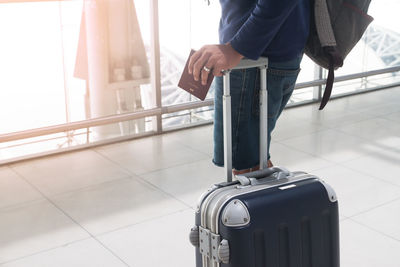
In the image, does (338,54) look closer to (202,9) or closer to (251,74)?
(251,74)

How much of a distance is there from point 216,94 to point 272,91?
6.0 inches

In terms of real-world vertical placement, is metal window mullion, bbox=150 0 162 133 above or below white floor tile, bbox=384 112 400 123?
above

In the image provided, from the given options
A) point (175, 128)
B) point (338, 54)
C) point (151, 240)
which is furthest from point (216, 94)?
point (175, 128)

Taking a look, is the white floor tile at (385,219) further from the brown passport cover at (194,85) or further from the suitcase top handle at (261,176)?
the brown passport cover at (194,85)

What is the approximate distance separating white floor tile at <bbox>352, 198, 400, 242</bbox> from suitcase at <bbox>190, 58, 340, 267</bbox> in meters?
0.83

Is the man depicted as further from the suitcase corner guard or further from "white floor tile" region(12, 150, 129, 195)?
"white floor tile" region(12, 150, 129, 195)

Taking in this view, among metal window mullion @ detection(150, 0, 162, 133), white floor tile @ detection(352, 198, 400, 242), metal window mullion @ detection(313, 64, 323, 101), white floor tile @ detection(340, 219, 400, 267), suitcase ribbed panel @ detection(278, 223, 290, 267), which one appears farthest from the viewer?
metal window mullion @ detection(313, 64, 323, 101)

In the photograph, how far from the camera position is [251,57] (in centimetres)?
158

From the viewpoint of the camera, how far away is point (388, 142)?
11.6ft

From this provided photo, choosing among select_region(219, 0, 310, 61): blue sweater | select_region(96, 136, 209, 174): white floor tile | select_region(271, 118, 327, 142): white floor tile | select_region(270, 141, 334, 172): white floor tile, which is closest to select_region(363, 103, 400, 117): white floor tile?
select_region(271, 118, 327, 142): white floor tile

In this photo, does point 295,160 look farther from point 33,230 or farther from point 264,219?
point 264,219

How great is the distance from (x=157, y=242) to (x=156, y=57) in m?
1.41

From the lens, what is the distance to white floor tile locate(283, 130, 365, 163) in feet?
11.0

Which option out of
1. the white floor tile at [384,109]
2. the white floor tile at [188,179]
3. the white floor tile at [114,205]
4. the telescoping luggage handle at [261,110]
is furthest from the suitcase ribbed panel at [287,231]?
the white floor tile at [384,109]
